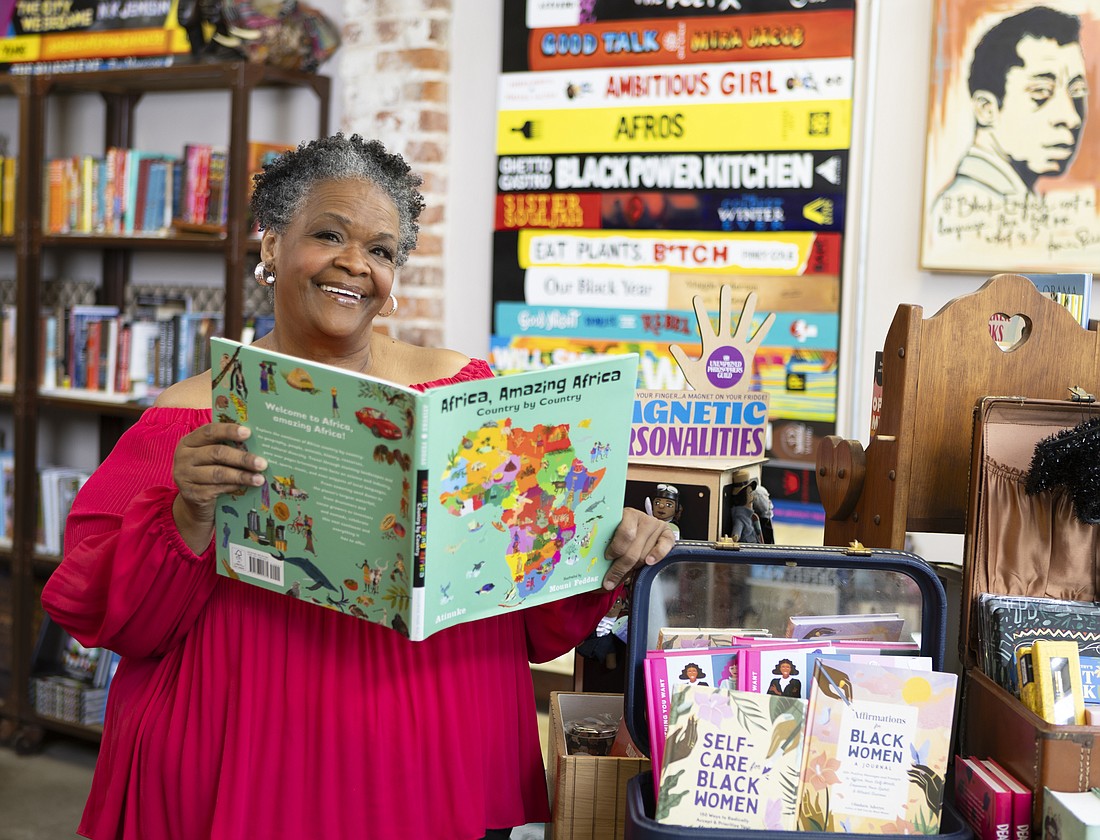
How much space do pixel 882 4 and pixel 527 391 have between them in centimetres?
201

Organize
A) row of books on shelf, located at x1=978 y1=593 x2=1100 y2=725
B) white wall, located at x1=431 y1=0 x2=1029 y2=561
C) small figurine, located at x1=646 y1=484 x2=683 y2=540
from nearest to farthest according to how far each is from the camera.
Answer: row of books on shelf, located at x1=978 y1=593 x2=1100 y2=725 < small figurine, located at x1=646 y1=484 x2=683 y2=540 < white wall, located at x1=431 y1=0 x2=1029 y2=561

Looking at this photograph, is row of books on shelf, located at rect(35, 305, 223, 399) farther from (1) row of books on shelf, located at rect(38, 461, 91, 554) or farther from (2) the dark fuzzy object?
(2) the dark fuzzy object

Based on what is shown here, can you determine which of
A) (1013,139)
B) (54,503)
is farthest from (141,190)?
(1013,139)

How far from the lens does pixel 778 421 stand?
9.55 ft

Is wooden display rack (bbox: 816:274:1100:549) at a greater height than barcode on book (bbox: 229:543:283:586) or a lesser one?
greater

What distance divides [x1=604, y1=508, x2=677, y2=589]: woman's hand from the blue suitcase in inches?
0.7

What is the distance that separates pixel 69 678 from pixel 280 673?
2.69 meters

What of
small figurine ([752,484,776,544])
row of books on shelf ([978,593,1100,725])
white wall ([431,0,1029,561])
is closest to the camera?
row of books on shelf ([978,593,1100,725])

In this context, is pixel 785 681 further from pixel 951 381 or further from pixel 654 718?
pixel 951 381

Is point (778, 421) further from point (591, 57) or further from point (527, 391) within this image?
point (527, 391)

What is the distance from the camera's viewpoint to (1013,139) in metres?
2.62

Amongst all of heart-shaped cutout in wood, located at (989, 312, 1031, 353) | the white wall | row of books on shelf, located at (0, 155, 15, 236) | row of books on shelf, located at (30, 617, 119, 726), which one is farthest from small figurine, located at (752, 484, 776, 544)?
row of books on shelf, located at (0, 155, 15, 236)

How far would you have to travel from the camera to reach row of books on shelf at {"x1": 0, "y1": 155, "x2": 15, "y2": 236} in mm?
3766

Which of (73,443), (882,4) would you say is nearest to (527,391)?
(882,4)
